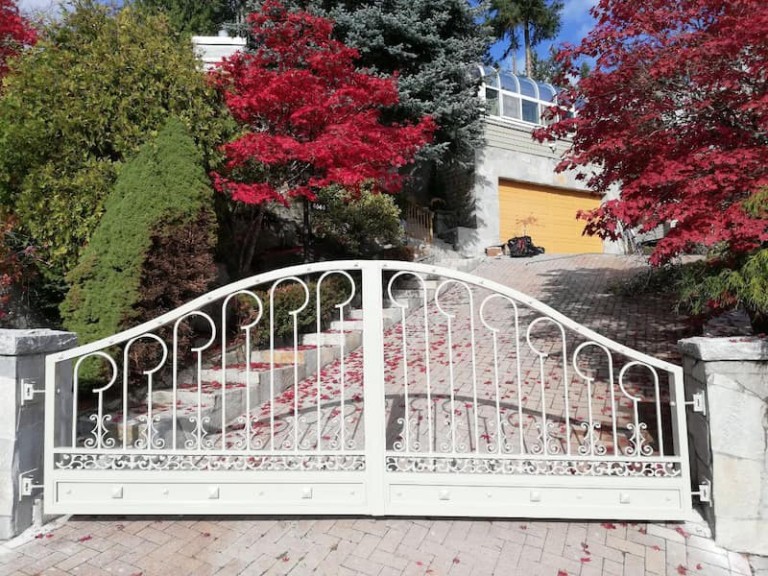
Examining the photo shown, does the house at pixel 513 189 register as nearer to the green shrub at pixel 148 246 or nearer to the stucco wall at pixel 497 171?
the stucco wall at pixel 497 171

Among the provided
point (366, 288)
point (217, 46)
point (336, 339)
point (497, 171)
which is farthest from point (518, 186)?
point (366, 288)

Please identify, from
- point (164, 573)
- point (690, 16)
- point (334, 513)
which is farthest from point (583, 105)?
point (164, 573)

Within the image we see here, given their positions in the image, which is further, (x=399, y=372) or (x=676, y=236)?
(x=399, y=372)

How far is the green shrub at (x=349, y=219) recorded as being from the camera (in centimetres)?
895

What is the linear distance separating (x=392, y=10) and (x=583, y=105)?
8.32 m

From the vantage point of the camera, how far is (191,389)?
4.36 metres

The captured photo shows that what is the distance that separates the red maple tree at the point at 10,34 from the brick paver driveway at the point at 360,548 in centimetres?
688

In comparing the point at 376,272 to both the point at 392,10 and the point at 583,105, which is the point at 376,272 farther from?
the point at 392,10

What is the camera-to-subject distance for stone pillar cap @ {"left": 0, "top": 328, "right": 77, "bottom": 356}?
2.49 m

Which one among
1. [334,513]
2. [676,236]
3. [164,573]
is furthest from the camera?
[676,236]

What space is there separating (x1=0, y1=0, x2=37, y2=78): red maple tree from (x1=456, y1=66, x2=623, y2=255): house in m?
10.3

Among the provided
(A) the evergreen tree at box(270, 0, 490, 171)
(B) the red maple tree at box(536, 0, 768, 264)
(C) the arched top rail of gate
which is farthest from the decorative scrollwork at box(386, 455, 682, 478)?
(A) the evergreen tree at box(270, 0, 490, 171)

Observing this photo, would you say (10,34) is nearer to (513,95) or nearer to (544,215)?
(513,95)

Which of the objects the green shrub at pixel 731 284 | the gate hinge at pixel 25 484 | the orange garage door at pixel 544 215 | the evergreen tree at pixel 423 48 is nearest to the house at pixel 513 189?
the orange garage door at pixel 544 215
